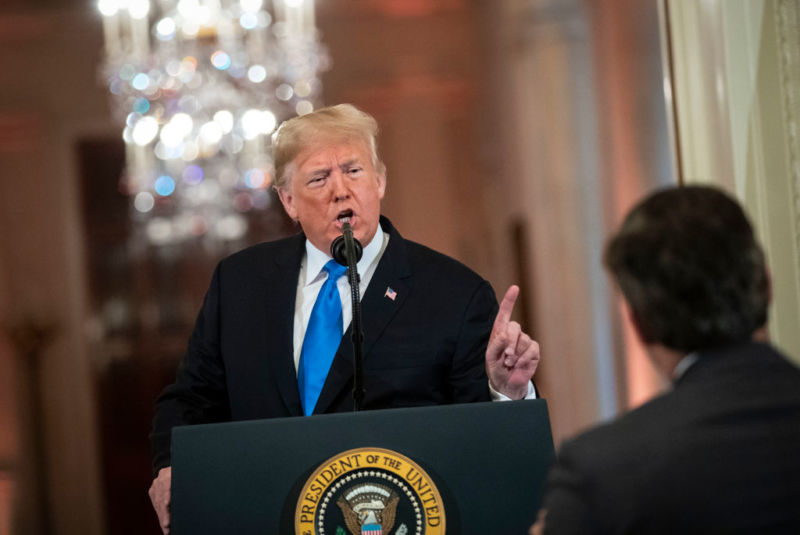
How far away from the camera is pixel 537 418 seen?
1684 mm

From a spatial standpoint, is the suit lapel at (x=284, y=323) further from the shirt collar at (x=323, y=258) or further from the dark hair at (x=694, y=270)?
the dark hair at (x=694, y=270)

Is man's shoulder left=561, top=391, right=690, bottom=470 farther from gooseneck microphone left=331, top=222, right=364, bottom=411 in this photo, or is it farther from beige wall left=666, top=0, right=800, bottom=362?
beige wall left=666, top=0, right=800, bottom=362

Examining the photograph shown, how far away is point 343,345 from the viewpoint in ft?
7.01

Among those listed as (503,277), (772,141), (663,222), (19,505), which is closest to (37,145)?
(19,505)

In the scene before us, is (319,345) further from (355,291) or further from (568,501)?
(568,501)

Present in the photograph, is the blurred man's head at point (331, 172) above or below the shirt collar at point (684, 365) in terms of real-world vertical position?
above

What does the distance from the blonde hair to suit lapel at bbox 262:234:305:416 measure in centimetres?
19

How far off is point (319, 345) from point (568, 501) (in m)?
1.12

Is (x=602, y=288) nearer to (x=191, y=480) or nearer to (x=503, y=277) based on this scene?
(x=503, y=277)

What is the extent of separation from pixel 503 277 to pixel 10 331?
4.16 meters

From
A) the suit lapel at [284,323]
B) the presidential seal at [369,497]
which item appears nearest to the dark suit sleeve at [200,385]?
the suit lapel at [284,323]

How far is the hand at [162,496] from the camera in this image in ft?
6.33

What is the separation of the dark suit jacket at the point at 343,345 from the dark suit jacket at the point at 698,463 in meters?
0.98

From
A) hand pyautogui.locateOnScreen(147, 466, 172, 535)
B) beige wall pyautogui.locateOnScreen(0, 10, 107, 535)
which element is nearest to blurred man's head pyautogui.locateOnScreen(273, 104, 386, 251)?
hand pyautogui.locateOnScreen(147, 466, 172, 535)
